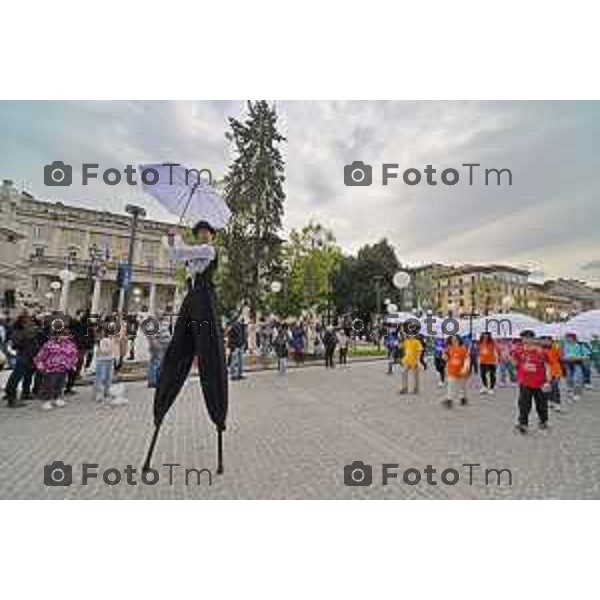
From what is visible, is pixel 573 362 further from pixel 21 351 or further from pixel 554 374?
pixel 21 351

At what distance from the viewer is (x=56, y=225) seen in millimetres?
66188

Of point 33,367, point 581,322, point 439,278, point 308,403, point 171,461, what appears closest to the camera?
point 171,461

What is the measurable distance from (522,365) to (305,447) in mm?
3854

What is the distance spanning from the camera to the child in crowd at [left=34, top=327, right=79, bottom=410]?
938 centimetres

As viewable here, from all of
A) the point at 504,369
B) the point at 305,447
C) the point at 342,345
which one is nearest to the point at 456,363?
the point at 305,447

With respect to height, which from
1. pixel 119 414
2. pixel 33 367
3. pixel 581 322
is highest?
pixel 581 322

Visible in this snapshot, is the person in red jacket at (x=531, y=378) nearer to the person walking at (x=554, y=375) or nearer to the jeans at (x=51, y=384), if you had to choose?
the person walking at (x=554, y=375)

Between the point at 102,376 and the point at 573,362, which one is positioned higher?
the point at 573,362

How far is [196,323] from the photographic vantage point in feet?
16.9

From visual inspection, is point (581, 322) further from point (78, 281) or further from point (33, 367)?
point (78, 281)

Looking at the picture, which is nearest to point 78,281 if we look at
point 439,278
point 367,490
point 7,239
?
point 7,239

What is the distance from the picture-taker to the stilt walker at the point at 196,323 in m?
5.12

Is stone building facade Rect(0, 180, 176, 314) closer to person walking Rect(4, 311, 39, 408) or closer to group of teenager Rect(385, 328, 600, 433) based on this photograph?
group of teenager Rect(385, 328, 600, 433)

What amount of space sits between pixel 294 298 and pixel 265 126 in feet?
35.6
